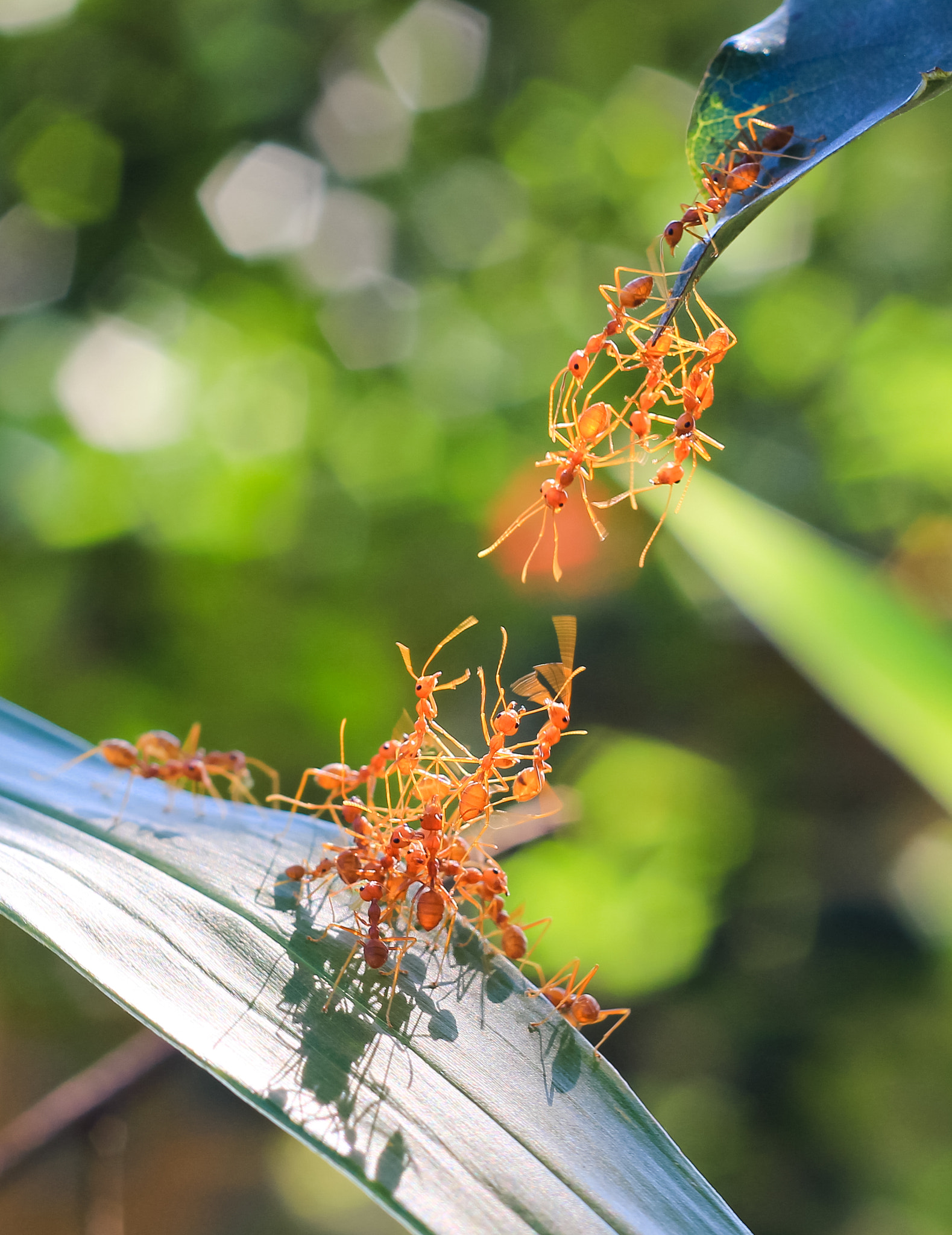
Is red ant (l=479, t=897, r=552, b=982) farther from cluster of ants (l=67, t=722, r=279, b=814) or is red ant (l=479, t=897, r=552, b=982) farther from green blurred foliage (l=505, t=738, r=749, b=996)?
green blurred foliage (l=505, t=738, r=749, b=996)

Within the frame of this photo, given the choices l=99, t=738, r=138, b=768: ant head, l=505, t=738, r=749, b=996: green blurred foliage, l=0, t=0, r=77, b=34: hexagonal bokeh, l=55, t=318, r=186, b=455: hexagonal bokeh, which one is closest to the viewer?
l=99, t=738, r=138, b=768: ant head

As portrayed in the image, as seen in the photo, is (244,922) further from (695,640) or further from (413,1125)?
(695,640)

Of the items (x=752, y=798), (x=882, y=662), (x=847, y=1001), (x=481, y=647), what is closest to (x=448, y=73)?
(x=481, y=647)

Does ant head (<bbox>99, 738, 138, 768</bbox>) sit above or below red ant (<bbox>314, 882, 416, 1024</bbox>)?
below

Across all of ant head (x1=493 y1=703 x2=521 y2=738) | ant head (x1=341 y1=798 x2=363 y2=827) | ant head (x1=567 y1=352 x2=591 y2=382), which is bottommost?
ant head (x1=341 y1=798 x2=363 y2=827)

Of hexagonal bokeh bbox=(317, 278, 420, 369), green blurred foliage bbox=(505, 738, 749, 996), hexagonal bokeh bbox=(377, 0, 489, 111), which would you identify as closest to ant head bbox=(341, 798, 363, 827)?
green blurred foliage bbox=(505, 738, 749, 996)

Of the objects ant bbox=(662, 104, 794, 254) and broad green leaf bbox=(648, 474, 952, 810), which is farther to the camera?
broad green leaf bbox=(648, 474, 952, 810)

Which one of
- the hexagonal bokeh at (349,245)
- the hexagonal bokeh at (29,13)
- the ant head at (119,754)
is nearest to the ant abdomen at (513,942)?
the ant head at (119,754)

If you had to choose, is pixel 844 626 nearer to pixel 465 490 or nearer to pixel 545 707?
pixel 545 707

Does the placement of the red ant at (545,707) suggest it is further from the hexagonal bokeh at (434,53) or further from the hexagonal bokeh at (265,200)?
the hexagonal bokeh at (434,53)
